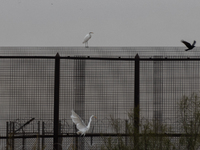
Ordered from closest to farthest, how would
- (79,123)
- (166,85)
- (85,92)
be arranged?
(79,123), (85,92), (166,85)

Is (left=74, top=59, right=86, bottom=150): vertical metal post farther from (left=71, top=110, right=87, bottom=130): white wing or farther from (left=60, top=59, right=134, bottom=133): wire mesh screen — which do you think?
(left=71, top=110, right=87, bottom=130): white wing

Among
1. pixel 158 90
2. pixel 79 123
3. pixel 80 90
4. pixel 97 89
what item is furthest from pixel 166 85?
pixel 79 123

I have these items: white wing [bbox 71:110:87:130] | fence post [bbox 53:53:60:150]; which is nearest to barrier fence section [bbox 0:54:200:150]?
fence post [bbox 53:53:60:150]

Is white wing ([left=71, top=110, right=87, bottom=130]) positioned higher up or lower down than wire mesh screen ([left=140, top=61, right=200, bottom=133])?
lower down

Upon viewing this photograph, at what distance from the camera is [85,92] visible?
7.62m

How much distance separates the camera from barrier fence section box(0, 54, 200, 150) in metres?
7.60

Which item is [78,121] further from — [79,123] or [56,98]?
[56,98]

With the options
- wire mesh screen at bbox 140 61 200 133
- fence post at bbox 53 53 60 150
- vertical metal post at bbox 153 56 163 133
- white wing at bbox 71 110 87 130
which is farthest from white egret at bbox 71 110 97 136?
vertical metal post at bbox 153 56 163 133

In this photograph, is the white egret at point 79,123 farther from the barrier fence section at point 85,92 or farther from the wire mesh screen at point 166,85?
the wire mesh screen at point 166,85

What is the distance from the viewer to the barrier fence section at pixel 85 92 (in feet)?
24.9

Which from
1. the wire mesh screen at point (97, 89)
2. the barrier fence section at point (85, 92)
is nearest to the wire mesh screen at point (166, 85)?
the barrier fence section at point (85, 92)

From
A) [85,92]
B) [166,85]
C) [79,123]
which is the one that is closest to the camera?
[79,123]

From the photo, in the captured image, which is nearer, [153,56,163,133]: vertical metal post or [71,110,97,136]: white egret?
[71,110,97,136]: white egret

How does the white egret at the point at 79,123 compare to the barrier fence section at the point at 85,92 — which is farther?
the barrier fence section at the point at 85,92
